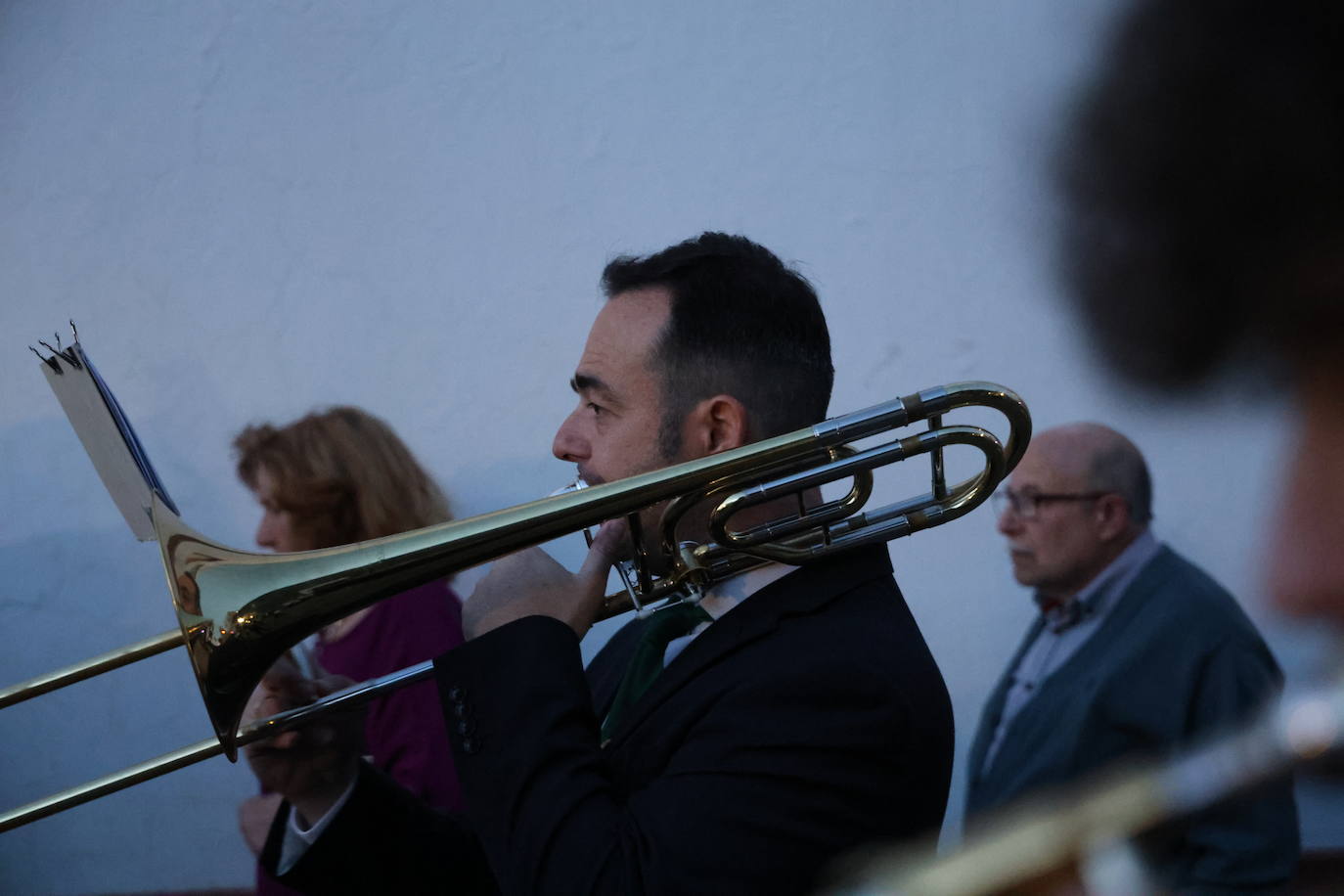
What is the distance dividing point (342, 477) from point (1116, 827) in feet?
7.53

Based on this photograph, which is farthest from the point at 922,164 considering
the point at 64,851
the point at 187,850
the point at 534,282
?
the point at 64,851

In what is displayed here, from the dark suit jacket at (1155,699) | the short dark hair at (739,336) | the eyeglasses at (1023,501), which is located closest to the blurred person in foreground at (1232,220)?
the dark suit jacket at (1155,699)

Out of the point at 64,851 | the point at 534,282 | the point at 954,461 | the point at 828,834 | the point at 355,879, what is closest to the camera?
the point at 828,834

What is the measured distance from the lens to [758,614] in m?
1.37

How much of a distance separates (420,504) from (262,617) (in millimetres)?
1362

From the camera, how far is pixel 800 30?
2668 millimetres

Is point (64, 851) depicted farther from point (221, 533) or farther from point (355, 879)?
point (355, 879)

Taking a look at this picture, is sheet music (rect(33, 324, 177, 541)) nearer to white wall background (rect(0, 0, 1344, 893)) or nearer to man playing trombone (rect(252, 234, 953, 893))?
man playing trombone (rect(252, 234, 953, 893))

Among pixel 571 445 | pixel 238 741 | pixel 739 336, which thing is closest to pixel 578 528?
pixel 571 445

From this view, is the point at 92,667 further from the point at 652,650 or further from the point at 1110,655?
the point at 1110,655

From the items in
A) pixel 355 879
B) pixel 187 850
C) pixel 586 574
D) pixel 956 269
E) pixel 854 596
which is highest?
pixel 956 269

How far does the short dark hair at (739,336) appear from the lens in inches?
59.0

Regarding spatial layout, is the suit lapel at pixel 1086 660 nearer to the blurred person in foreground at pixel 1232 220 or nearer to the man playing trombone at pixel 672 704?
the blurred person in foreground at pixel 1232 220

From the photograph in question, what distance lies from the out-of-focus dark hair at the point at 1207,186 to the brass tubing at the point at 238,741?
1639 millimetres
